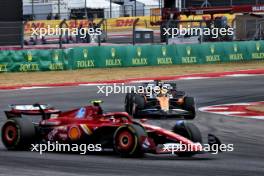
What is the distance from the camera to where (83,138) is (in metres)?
10.9

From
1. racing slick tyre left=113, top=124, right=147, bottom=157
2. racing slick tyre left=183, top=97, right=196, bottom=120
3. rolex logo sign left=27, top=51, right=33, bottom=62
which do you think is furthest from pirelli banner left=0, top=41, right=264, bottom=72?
racing slick tyre left=113, top=124, right=147, bottom=157

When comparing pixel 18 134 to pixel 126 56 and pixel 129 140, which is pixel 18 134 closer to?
pixel 129 140

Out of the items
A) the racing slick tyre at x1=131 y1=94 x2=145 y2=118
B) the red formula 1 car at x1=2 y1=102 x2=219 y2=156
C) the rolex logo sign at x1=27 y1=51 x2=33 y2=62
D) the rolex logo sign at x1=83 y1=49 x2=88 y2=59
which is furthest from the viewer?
the rolex logo sign at x1=83 y1=49 x2=88 y2=59

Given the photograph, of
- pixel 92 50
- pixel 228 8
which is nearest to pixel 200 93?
pixel 92 50

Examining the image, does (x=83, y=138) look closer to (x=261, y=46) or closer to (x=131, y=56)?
(x=131, y=56)

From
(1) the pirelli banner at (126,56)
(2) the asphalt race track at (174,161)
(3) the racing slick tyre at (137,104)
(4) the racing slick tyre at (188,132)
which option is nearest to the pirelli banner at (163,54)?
(1) the pirelli banner at (126,56)

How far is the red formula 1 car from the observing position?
1020 cm

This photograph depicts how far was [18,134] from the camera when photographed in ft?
36.6

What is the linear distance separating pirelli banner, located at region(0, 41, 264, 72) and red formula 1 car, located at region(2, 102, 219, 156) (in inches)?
648

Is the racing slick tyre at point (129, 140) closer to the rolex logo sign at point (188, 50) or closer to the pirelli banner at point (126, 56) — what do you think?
the pirelli banner at point (126, 56)

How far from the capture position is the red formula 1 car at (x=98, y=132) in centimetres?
1020

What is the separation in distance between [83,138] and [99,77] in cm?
1682

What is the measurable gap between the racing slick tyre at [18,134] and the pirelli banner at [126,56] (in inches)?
646

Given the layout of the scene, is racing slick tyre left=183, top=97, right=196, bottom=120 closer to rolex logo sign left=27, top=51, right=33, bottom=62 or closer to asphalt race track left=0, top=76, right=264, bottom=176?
asphalt race track left=0, top=76, right=264, bottom=176
